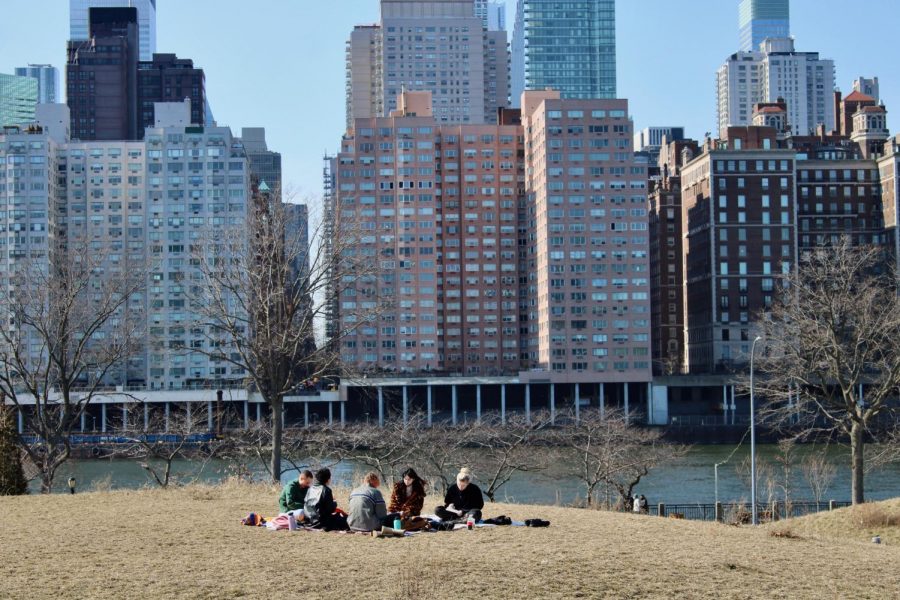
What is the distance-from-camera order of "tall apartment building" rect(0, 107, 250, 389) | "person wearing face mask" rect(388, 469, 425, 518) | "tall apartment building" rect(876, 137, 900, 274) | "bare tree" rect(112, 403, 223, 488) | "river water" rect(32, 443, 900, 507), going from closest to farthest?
1. "person wearing face mask" rect(388, 469, 425, 518)
2. "bare tree" rect(112, 403, 223, 488)
3. "river water" rect(32, 443, 900, 507)
4. "tall apartment building" rect(0, 107, 250, 389)
5. "tall apartment building" rect(876, 137, 900, 274)

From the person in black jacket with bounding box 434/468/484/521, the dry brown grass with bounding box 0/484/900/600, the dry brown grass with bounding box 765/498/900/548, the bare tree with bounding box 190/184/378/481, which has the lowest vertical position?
the dry brown grass with bounding box 765/498/900/548

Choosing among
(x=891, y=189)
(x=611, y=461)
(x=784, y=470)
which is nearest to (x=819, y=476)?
(x=784, y=470)

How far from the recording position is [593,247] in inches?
5202

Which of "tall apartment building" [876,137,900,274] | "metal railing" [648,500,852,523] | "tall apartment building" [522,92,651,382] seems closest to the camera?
"metal railing" [648,500,852,523]

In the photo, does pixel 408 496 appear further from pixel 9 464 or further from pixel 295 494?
pixel 9 464

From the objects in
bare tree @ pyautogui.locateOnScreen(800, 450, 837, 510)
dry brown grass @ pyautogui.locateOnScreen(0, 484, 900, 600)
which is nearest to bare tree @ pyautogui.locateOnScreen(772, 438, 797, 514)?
bare tree @ pyautogui.locateOnScreen(800, 450, 837, 510)

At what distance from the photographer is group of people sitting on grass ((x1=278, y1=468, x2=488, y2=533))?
21.3 metres

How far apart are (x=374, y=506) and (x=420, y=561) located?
2935 millimetres

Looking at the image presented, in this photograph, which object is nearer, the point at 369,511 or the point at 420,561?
the point at 420,561

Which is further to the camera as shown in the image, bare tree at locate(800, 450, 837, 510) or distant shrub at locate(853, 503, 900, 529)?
bare tree at locate(800, 450, 837, 510)

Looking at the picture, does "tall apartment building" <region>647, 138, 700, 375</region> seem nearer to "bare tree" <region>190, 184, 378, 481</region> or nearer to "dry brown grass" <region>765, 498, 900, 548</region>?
"bare tree" <region>190, 184, 378, 481</region>

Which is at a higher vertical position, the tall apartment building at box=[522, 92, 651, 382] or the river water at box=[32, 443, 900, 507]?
the tall apartment building at box=[522, 92, 651, 382]

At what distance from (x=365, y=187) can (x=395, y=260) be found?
923cm

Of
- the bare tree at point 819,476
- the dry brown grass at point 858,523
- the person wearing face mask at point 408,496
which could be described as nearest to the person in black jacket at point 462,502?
the person wearing face mask at point 408,496
